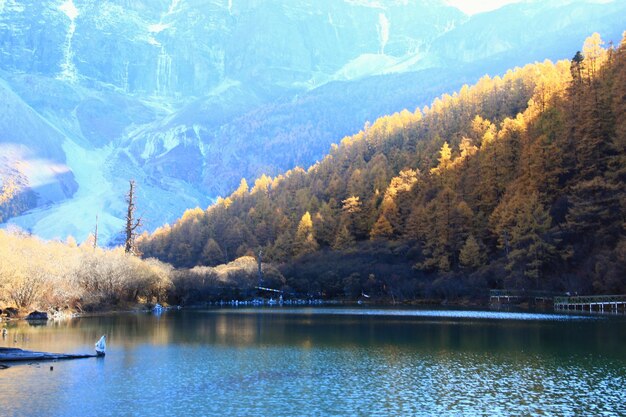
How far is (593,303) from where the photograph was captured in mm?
81250

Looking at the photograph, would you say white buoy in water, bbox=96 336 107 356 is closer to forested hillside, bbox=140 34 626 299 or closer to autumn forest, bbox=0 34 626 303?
autumn forest, bbox=0 34 626 303

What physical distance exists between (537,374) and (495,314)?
4408cm

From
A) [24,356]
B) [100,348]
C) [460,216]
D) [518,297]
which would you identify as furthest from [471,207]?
[24,356]

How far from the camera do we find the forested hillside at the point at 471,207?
93.6 meters

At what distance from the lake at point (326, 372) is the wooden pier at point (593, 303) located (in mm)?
17575

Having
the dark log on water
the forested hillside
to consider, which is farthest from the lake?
the forested hillside

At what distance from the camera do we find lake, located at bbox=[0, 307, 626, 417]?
2925 centimetres

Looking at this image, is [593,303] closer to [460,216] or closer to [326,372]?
[460,216]

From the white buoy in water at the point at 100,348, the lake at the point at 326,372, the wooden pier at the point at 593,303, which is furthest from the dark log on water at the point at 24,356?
the wooden pier at the point at 593,303

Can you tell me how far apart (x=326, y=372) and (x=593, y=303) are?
54.1 metres

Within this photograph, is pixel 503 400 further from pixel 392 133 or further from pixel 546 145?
pixel 392 133

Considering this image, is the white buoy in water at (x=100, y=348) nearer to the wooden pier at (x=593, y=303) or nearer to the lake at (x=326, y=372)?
the lake at (x=326, y=372)

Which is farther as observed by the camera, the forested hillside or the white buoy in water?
the forested hillside

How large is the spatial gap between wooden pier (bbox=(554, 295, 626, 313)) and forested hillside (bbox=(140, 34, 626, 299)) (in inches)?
84.2
